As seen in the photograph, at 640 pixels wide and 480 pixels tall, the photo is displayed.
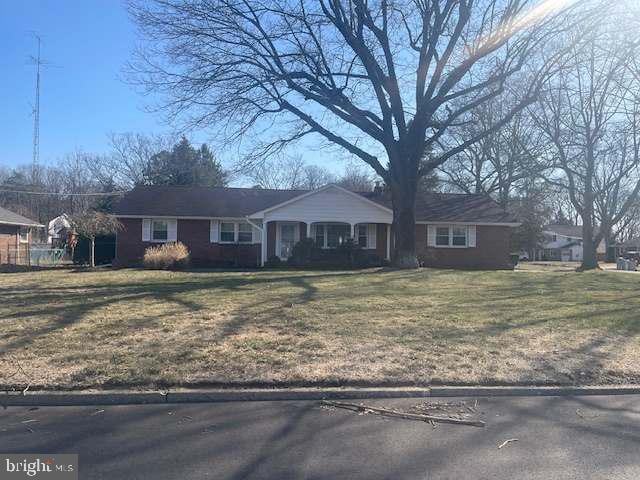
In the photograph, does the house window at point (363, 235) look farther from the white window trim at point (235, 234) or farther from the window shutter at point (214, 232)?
the window shutter at point (214, 232)

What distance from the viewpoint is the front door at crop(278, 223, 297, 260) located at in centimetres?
3075

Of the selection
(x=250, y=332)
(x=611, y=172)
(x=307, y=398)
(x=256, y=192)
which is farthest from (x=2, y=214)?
(x=611, y=172)

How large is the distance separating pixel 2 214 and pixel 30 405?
3311 centimetres

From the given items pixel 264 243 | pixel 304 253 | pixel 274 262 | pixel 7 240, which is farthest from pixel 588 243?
pixel 7 240

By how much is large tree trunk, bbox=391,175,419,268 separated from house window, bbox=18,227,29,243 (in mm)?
26576

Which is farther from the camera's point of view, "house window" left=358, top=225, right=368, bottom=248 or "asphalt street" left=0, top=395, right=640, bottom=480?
"house window" left=358, top=225, right=368, bottom=248

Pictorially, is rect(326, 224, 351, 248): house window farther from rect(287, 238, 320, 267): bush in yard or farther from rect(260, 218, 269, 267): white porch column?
rect(260, 218, 269, 267): white porch column

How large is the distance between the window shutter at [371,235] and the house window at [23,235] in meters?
23.4

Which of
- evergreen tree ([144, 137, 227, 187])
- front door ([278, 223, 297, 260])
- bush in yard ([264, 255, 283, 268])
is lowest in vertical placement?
bush in yard ([264, 255, 283, 268])

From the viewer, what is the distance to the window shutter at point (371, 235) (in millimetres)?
30859

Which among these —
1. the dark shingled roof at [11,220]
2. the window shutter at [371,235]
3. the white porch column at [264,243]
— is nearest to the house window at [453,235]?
the window shutter at [371,235]

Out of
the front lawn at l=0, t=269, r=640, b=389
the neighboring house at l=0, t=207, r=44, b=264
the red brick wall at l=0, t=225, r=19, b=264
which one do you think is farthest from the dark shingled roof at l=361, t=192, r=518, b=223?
the red brick wall at l=0, t=225, r=19, b=264

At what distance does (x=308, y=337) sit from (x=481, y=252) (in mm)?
24927

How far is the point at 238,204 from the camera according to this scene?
32312 mm
